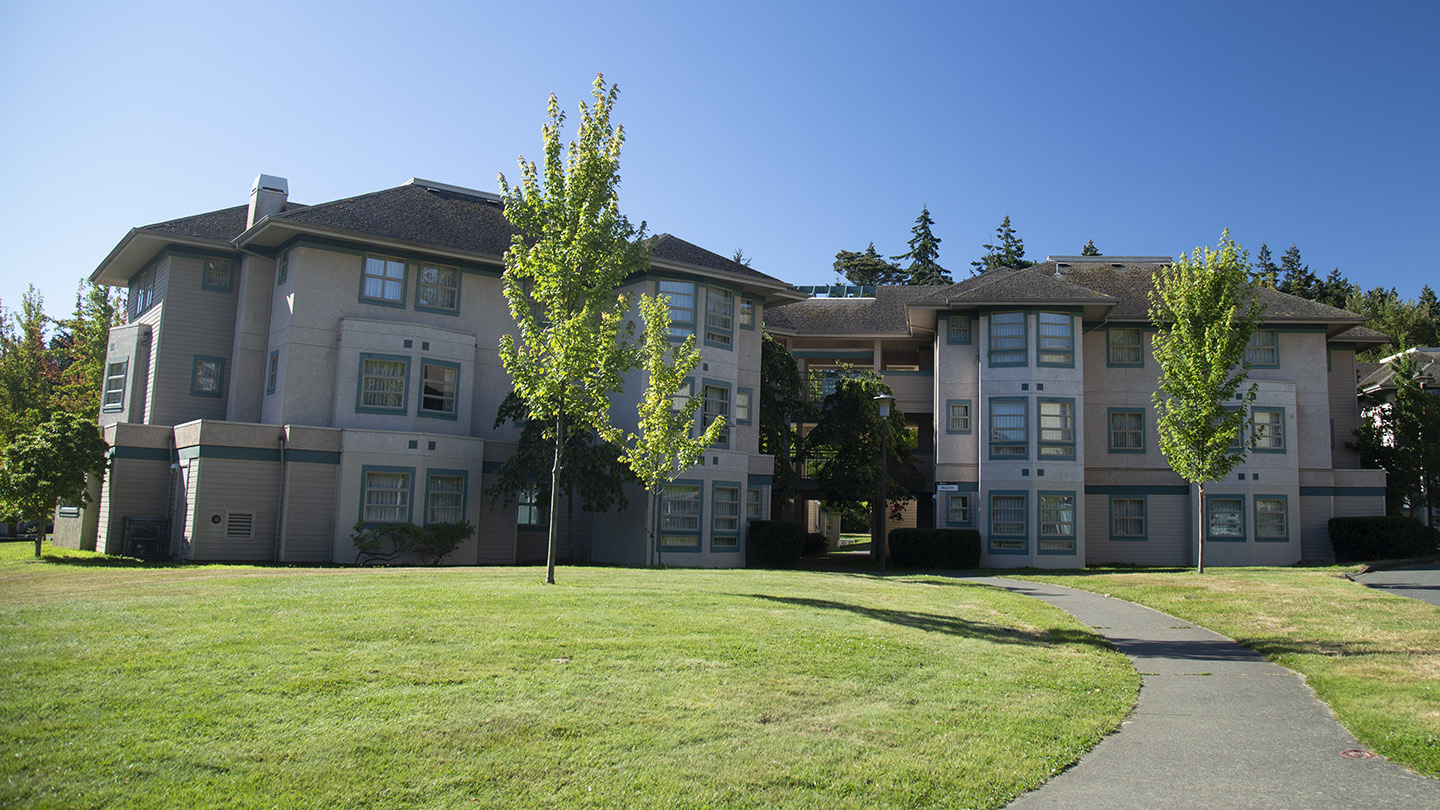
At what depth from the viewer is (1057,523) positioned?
32.2m

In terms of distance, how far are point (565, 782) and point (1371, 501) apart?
36.3m

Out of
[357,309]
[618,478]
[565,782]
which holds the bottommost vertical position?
[565,782]

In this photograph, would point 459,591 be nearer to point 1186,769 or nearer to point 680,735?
point 680,735

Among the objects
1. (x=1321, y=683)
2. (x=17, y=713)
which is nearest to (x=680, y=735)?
(x=17, y=713)

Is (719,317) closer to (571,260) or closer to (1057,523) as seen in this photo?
(1057,523)

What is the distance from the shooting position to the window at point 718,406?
1227 inches

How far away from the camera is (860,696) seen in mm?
9383

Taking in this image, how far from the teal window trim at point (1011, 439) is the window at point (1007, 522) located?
1.24 m

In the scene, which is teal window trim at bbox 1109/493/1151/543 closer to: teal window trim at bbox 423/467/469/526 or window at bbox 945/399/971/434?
window at bbox 945/399/971/434

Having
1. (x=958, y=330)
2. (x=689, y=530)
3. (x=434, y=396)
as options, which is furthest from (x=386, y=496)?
(x=958, y=330)

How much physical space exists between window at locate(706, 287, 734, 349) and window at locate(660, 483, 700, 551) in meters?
4.71

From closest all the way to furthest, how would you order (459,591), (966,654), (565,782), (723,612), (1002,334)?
(565,782) → (966,654) → (723,612) → (459,591) → (1002,334)

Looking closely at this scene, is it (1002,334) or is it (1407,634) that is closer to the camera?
(1407,634)

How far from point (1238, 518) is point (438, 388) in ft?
86.0
